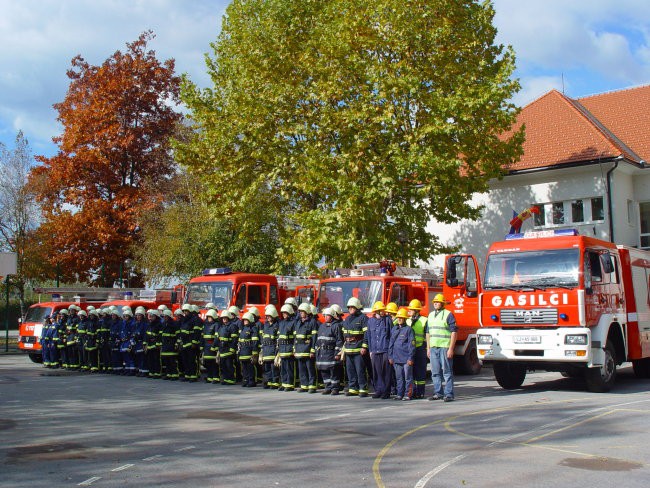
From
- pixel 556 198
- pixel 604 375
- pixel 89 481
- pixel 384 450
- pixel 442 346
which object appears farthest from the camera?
pixel 556 198

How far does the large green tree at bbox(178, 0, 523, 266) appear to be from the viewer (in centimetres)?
2042

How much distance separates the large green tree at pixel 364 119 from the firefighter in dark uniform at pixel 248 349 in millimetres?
5704

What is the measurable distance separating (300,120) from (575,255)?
40.2 ft

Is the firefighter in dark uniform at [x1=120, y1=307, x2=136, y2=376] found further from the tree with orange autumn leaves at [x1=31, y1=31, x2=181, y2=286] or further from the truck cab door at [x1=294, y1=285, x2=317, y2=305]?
the tree with orange autumn leaves at [x1=31, y1=31, x2=181, y2=286]

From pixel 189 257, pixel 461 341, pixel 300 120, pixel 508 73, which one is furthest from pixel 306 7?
pixel 461 341

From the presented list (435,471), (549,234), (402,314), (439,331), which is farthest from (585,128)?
(435,471)

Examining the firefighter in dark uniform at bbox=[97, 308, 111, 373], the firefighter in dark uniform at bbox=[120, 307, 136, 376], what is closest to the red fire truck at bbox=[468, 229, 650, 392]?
the firefighter in dark uniform at bbox=[120, 307, 136, 376]

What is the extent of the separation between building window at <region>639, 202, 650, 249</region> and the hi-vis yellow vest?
61.1ft

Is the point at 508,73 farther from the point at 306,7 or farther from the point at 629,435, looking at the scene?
the point at 629,435

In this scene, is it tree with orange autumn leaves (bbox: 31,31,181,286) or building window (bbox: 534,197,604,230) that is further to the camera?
tree with orange autumn leaves (bbox: 31,31,181,286)

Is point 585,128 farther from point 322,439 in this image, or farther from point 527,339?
point 322,439

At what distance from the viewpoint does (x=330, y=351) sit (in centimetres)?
1404

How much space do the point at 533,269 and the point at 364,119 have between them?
888 centimetres

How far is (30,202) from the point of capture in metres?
34.5
